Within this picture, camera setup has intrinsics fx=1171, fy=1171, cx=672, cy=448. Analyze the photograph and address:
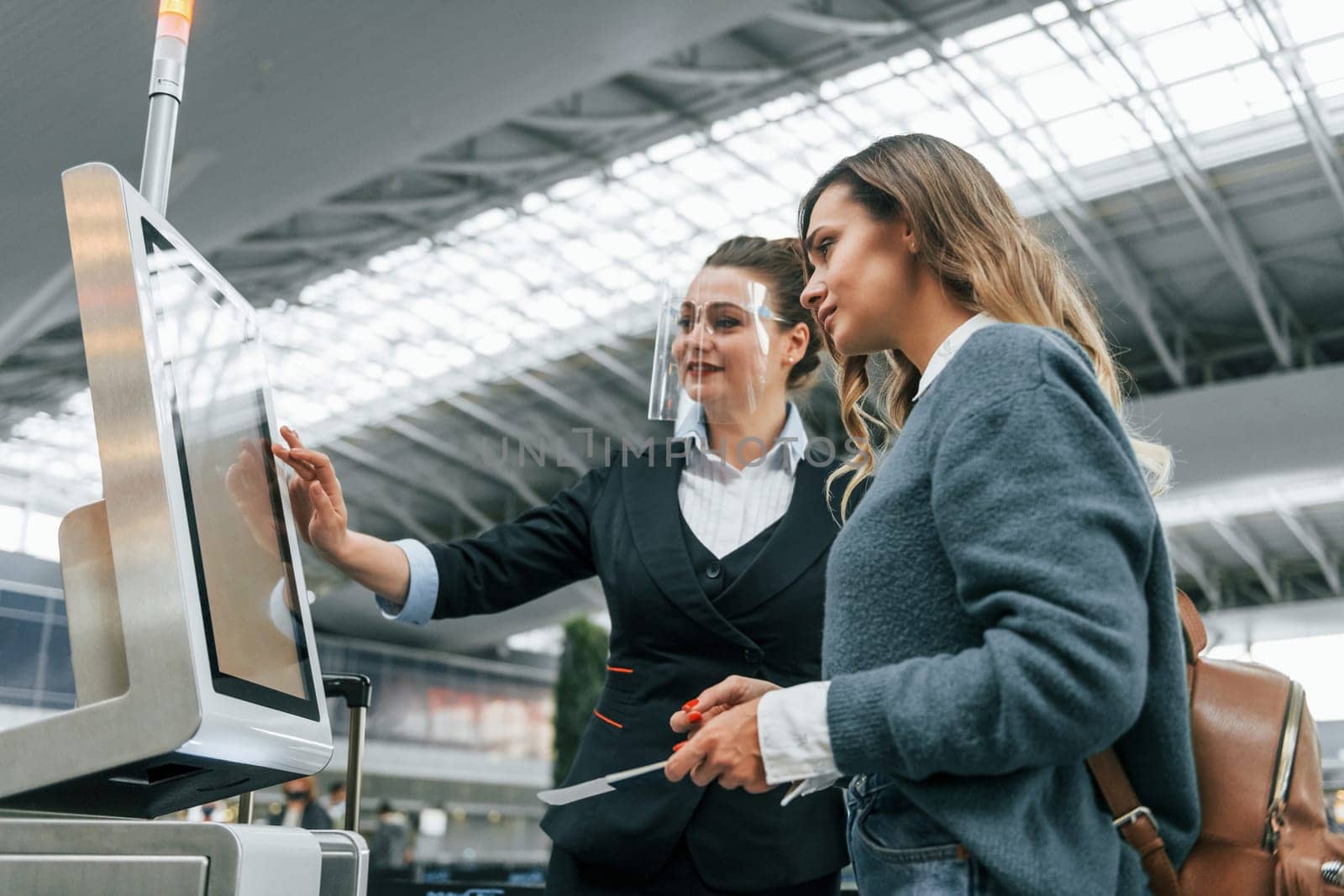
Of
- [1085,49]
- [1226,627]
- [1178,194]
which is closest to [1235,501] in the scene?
[1226,627]

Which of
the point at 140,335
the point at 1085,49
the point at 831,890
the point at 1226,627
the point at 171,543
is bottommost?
the point at 1226,627

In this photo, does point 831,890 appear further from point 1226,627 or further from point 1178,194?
point 1226,627

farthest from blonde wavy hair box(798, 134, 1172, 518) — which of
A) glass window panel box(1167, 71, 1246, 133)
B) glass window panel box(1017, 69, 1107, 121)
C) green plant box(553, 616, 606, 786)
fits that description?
green plant box(553, 616, 606, 786)

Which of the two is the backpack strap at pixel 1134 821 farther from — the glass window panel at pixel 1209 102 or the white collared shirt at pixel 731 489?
the glass window panel at pixel 1209 102

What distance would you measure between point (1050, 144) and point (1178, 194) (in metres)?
2.01

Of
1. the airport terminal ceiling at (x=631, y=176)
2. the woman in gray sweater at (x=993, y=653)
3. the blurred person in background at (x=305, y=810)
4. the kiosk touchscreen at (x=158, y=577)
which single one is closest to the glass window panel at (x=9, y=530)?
the kiosk touchscreen at (x=158, y=577)

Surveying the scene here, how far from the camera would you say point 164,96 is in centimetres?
162

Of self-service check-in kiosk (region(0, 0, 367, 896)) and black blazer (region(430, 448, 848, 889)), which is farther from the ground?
self-service check-in kiosk (region(0, 0, 367, 896))

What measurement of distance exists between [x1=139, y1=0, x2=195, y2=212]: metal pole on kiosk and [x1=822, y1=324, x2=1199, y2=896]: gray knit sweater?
1.08 metres

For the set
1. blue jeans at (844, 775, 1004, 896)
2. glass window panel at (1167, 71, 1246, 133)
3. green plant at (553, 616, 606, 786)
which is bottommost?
green plant at (553, 616, 606, 786)

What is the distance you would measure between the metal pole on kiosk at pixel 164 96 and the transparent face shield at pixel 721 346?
846 mm

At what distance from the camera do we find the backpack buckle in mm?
1109

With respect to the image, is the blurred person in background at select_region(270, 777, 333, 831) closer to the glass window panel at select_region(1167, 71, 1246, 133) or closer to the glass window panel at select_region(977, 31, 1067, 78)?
the glass window panel at select_region(977, 31, 1067, 78)

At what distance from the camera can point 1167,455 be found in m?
1.38
